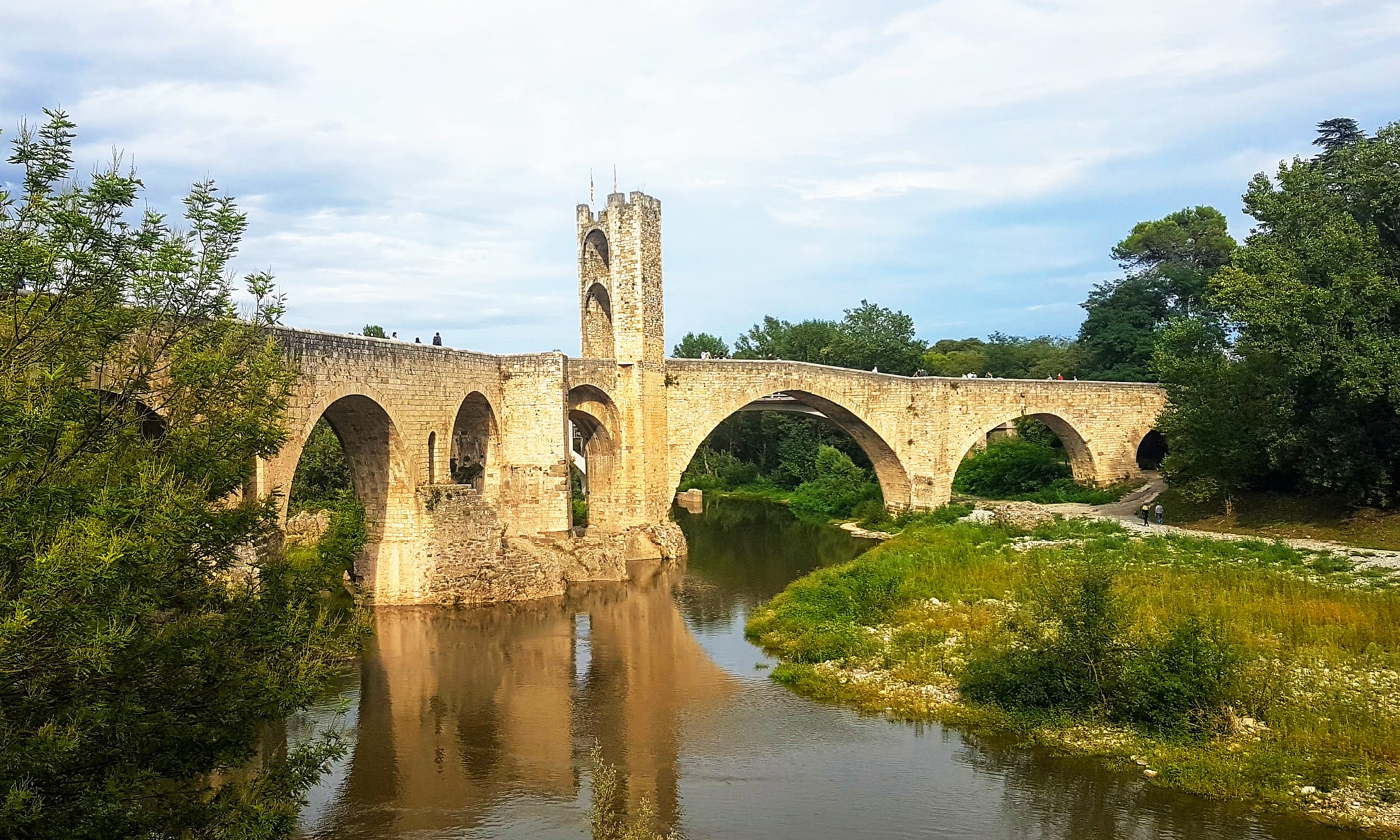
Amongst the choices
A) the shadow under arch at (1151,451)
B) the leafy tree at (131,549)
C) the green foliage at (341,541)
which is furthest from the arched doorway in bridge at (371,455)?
the shadow under arch at (1151,451)

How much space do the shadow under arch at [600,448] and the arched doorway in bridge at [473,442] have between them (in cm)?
211

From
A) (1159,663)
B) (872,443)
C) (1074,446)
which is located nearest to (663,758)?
(1159,663)

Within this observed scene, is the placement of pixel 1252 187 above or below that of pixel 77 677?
above

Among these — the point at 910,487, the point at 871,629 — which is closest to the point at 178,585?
the point at 871,629

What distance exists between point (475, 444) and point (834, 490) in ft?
46.0

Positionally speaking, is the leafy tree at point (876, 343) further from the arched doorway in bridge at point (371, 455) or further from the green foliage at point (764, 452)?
the arched doorway in bridge at point (371, 455)

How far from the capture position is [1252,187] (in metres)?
19.7

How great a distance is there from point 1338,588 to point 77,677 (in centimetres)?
1465

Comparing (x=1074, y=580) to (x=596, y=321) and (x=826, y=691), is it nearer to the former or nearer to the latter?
(x=826, y=691)

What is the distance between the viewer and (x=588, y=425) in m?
22.4

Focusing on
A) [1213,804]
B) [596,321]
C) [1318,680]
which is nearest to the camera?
[1213,804]

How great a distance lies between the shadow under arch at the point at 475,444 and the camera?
19.7 m

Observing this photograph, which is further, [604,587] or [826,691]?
[604,587]

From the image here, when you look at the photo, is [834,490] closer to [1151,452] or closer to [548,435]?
[1151,452]
